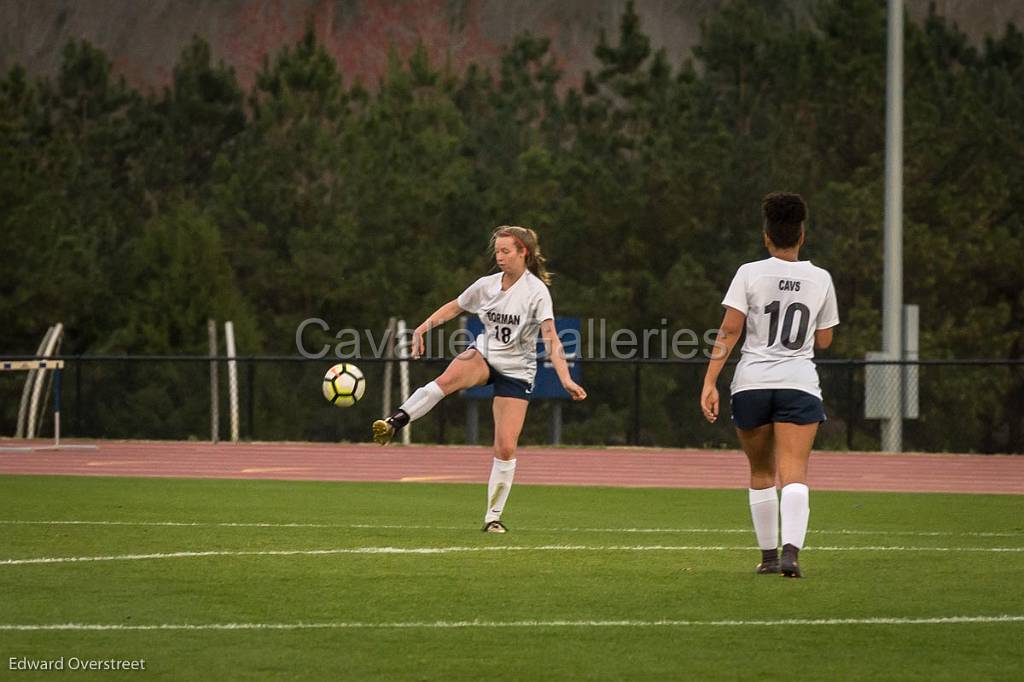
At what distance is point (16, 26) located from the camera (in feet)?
405

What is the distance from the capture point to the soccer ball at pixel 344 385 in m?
15.5

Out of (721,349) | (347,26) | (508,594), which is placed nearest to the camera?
(508,594)

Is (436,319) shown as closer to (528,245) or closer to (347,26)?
(528,245)

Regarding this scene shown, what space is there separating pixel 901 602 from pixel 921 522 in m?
5.54

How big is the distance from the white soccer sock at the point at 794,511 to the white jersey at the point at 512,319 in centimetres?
313

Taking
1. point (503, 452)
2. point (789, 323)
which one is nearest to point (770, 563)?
point (789, 323)

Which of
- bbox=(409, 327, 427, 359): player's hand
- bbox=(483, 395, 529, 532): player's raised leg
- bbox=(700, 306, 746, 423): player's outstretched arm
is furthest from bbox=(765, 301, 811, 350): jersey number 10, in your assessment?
bbox=(409, 327, 427, 359): player's hand

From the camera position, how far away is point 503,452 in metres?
12.4

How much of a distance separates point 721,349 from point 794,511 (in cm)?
95
